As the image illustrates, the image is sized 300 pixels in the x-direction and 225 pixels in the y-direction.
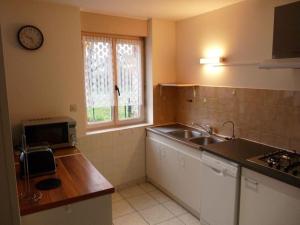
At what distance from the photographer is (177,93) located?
3.62 meters

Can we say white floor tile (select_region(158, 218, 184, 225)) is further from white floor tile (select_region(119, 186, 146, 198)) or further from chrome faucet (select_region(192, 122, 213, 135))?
chrome faucet (select_region(192, 122, 213, 135))

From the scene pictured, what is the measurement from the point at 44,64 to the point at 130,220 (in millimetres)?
2005

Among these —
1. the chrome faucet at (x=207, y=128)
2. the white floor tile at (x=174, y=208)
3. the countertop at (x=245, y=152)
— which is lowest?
the white floor tile at (x=174, y=208)

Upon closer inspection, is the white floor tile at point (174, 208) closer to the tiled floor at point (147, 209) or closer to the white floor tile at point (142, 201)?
the tiled floor at point (147, 209)

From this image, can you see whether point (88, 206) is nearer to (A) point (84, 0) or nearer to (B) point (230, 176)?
(B) point (230, 176)

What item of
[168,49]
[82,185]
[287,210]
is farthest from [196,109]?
[82,185]

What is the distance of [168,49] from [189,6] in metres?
0.85

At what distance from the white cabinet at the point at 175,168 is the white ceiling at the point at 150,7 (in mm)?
1606

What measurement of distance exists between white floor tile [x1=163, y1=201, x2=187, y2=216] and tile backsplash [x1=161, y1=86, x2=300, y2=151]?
106 centimetres

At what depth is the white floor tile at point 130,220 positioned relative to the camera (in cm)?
258

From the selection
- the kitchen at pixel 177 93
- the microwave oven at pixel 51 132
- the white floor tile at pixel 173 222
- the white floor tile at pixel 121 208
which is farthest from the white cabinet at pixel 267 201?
the microwave oven at pixel 51 132

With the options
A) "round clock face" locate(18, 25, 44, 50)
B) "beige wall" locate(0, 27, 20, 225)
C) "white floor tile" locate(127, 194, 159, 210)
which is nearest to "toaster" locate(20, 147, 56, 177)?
"beige wall" locate(0, 27, 20, 225)

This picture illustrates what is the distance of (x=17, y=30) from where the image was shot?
245 cm

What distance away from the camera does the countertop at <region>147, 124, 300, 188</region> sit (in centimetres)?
169
